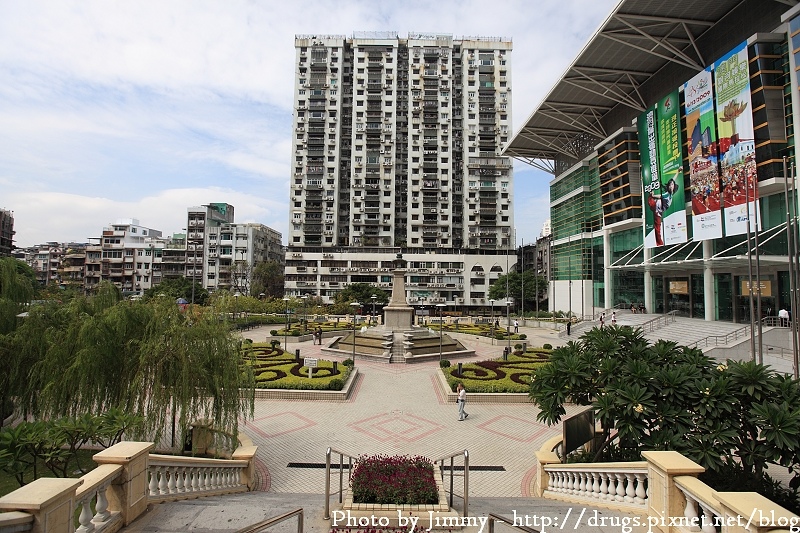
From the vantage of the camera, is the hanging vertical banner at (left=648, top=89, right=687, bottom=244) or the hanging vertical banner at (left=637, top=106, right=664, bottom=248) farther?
the hanging vertical banner at (left=637, top=106, right=664, bottom=248)

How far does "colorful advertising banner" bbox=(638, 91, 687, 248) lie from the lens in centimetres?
3669

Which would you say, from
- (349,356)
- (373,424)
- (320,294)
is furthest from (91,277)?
(373,424)

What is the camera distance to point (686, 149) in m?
36.2

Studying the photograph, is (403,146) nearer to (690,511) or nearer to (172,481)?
(172,481)

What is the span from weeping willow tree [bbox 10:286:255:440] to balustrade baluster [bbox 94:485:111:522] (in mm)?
3945

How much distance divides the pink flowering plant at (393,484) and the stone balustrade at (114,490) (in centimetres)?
322

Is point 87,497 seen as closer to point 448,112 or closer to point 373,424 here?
point 373,424

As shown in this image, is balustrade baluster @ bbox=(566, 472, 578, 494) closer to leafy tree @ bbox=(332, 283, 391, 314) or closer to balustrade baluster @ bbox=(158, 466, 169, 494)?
balustrade baluster @ bbox=(158, 466, 169, 494)

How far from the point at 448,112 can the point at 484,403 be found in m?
73.8

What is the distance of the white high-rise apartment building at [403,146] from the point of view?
80.1 meters

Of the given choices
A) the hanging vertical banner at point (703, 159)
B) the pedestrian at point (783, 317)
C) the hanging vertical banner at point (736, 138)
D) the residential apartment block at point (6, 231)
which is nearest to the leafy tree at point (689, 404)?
the pedestrian at point (783, 317)

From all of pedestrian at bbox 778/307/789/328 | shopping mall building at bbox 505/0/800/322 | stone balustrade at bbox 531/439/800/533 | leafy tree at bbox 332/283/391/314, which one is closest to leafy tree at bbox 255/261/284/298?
leafy tree at bbox 332/283/391/314

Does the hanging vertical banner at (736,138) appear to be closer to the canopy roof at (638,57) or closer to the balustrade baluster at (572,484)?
the canopy roof at (638,57)

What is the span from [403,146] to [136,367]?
3086 inches
